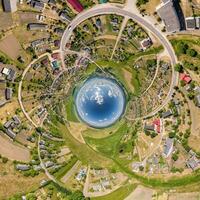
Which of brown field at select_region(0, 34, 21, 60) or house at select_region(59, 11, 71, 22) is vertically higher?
house at select_region(59, 11, 71, 22)

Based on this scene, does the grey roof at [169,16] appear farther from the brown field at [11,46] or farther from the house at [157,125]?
the brown field at [11,46]

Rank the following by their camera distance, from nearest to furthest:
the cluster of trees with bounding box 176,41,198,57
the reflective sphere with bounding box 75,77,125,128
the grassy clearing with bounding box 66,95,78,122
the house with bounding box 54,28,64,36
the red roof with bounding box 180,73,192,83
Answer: the cluster of trees with bounding box 176,41,198,57 < the house with bounding box 54,28,64,36 < the red roof with bounding box 180,73,192,83 < the grassy clearing with bounding box 66,95,78,122 < the reflective sphere with bounding box 75,77,125,128

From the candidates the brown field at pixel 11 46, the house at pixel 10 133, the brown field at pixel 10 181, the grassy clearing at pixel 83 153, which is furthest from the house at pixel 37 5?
the brown field at pixel 10 181

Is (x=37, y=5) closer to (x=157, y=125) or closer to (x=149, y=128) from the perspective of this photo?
(x=149, y=128)

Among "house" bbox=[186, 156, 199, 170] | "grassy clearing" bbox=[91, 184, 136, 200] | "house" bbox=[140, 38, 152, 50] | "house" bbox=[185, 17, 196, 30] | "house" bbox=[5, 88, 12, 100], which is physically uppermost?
"house" bbox=[185, 17, 196, 30]

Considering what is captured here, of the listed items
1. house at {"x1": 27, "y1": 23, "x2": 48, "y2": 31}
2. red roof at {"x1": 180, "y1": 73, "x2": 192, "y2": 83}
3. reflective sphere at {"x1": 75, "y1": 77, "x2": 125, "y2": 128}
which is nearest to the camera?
house at {"x1": 27, "y1": 23, "x2": 48, "y2": 31}

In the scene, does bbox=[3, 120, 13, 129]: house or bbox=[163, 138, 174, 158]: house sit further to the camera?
bbox=[163, 138, 174, 158]: house

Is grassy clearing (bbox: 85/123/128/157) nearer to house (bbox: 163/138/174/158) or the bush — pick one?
house (bbox: 163/138/174/158)

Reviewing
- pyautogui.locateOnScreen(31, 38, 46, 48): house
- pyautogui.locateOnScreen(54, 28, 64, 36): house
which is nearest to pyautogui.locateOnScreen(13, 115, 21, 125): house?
pyautogui.locateOnScreen(31, 38, 46, 48): house
